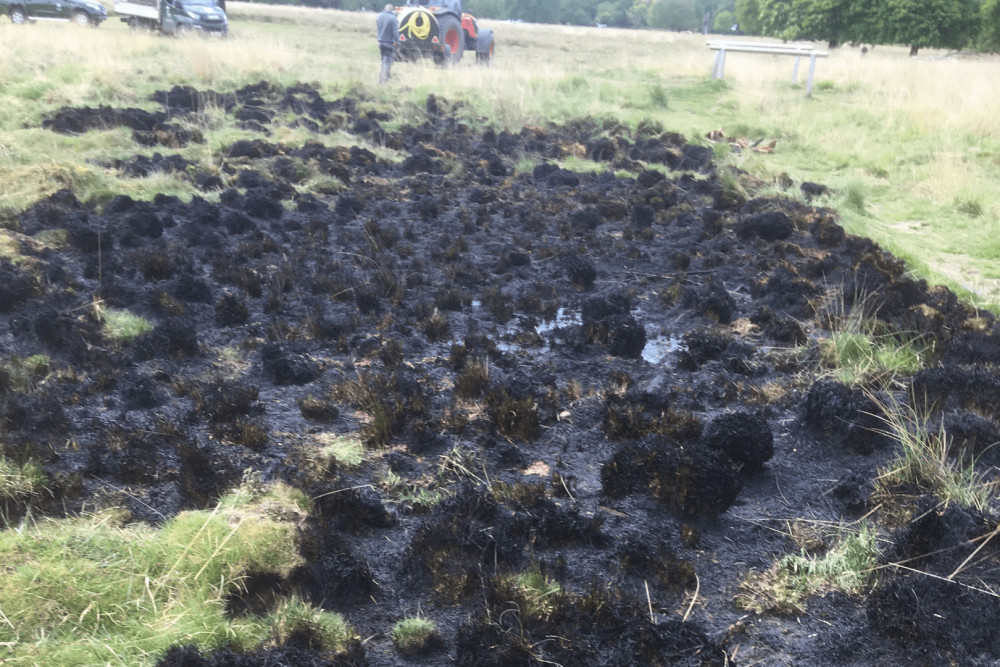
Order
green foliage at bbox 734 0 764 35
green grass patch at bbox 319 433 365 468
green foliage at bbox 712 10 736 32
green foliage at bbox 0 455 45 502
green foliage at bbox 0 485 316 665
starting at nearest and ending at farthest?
green foliage at bbox 0 485 316 665 < green foliage at bbox 0 455 45 502 < green grass patch at bbox 319 433 365 468 < green foliage at bbox 734 0 764 35 < green foliage at bbox 712 10 736 32

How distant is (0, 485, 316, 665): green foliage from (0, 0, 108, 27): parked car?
2491 centimetres

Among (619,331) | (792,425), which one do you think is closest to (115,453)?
(619,331)

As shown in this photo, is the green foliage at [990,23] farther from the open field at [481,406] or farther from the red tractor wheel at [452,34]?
the open field at [481,406]

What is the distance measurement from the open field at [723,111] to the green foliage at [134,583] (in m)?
5.22

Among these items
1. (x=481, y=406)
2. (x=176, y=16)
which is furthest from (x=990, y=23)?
(x=481, y=406)

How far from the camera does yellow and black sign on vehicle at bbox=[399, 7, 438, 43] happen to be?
1839 centimetres

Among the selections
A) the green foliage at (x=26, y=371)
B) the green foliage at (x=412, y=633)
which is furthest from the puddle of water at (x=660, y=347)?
the green foliage at (x=26, y=371)

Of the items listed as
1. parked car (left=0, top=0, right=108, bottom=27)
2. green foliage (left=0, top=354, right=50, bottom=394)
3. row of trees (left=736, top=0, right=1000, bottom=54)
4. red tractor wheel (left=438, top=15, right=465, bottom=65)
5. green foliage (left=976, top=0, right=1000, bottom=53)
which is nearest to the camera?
green foliage (left=0, top=354, right=50, bottom=394)

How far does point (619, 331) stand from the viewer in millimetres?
5426

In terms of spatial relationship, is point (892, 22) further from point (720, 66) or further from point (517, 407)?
point (517, 407)

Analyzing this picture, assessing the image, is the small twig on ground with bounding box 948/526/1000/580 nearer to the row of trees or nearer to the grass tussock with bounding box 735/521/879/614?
the grass tussock with bounding box 735/521/879/614

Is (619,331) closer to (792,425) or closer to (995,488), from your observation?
(792,425)

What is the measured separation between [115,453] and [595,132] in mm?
10010

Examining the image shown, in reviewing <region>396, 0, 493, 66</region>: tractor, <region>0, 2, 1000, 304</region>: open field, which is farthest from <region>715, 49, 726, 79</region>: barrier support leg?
<region>396, 0, 493, 66</region>: tractor
